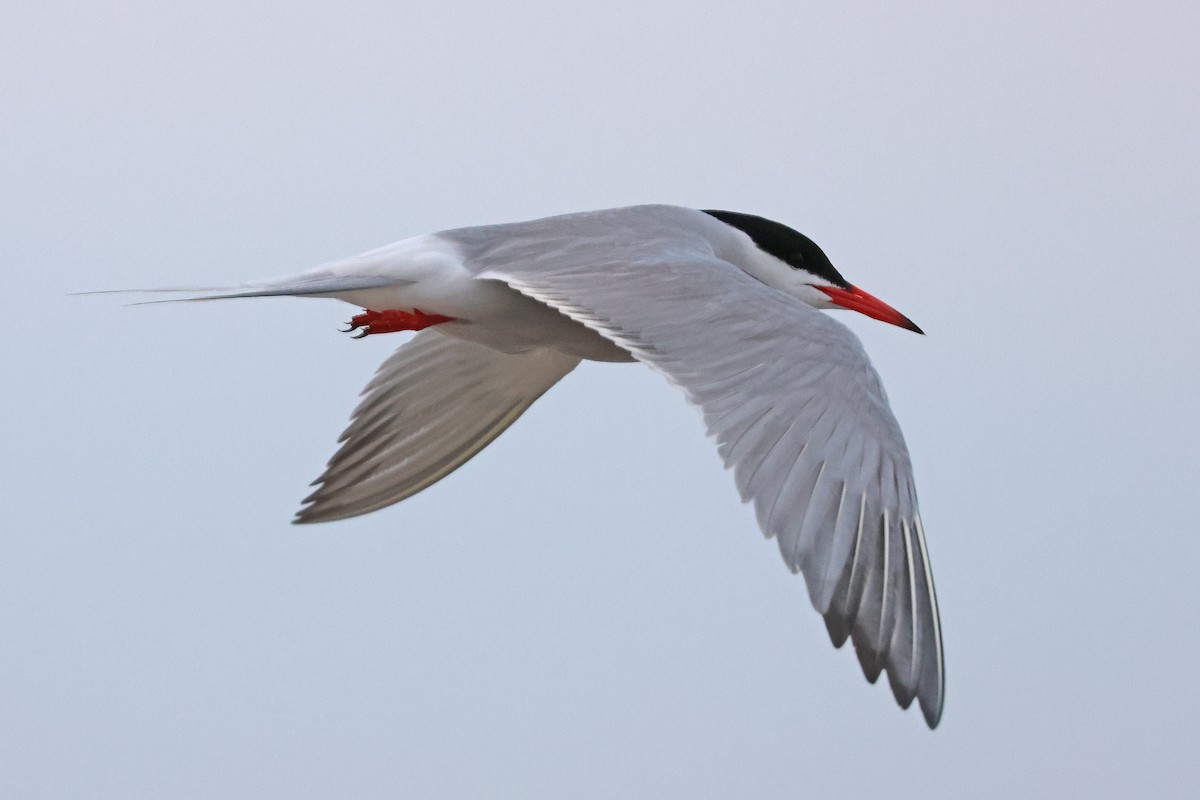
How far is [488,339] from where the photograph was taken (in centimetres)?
572

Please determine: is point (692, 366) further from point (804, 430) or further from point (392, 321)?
point (392, 321)

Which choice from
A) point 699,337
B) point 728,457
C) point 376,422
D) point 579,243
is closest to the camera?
point 728,457

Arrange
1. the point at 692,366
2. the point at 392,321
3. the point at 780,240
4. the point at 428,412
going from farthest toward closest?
the point at 428,412, the point at 780,240, the point at 392,321, the point at 692,366

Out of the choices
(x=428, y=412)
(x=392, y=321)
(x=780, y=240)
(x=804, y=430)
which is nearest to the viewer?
(x=804, y=430)

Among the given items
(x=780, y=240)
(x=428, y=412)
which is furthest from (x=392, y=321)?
(x=780, y=240)

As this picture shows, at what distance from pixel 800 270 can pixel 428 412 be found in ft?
5.11

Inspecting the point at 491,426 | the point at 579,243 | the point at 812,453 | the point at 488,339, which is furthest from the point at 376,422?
the point at 812,453

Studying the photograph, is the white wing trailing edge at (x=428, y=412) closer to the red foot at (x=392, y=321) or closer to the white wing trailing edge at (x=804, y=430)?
the red foot at (x=392, y=321)

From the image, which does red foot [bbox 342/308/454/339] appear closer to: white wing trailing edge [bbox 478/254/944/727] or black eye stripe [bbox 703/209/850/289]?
white wing trailing edge [bbox 478/254/944/727]

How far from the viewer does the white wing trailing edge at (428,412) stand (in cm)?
639

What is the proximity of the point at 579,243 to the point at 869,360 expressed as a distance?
1.15 m

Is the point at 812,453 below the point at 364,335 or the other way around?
below

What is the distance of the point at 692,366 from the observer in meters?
4.62

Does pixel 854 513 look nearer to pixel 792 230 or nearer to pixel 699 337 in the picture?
pixel 699 337
